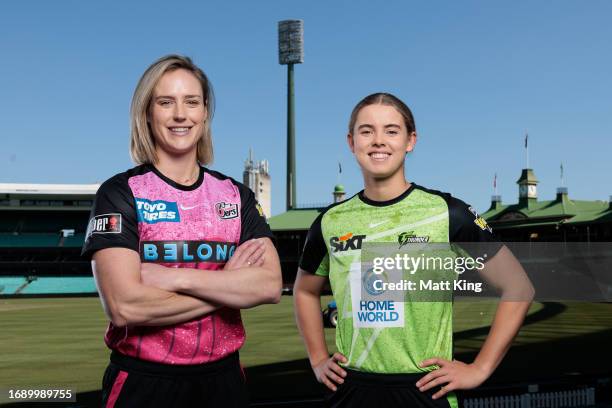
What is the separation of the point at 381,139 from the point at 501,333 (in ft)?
3.14

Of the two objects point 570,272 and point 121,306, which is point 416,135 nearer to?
point 121,306

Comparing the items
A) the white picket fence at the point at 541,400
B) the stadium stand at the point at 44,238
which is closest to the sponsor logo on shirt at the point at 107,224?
the white picket fence at the point at 541,400

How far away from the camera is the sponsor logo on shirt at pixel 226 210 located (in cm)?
266

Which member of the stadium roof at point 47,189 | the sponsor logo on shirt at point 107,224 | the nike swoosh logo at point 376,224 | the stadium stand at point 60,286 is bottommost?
the stadium stand at point 60,286

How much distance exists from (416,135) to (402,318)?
81 cm

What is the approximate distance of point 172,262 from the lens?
2539mm

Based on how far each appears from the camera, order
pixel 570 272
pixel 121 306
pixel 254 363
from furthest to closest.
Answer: pixel 570 272, pixel 254 363, pixel 121 306

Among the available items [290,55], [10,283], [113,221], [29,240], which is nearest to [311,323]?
[113,221]

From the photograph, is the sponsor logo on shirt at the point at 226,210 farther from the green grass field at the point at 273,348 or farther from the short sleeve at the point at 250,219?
the green grass field at the point at 273,348

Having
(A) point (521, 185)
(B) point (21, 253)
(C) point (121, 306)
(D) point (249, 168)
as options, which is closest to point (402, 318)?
(C) point (121, 306)

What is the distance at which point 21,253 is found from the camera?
59531 mm

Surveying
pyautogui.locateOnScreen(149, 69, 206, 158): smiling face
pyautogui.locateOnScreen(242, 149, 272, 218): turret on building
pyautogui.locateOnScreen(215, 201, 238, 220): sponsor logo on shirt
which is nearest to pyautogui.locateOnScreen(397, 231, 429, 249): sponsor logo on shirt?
pyautogui.locateOnScreen(215, 201, 238, 220): sponsor logo on shirt

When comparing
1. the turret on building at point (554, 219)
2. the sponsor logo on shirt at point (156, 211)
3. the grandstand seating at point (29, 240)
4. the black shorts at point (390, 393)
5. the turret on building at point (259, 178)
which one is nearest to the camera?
the sponsor logo on shirt at point (156, 211)

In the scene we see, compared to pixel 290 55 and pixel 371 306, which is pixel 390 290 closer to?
pixel 371 306
